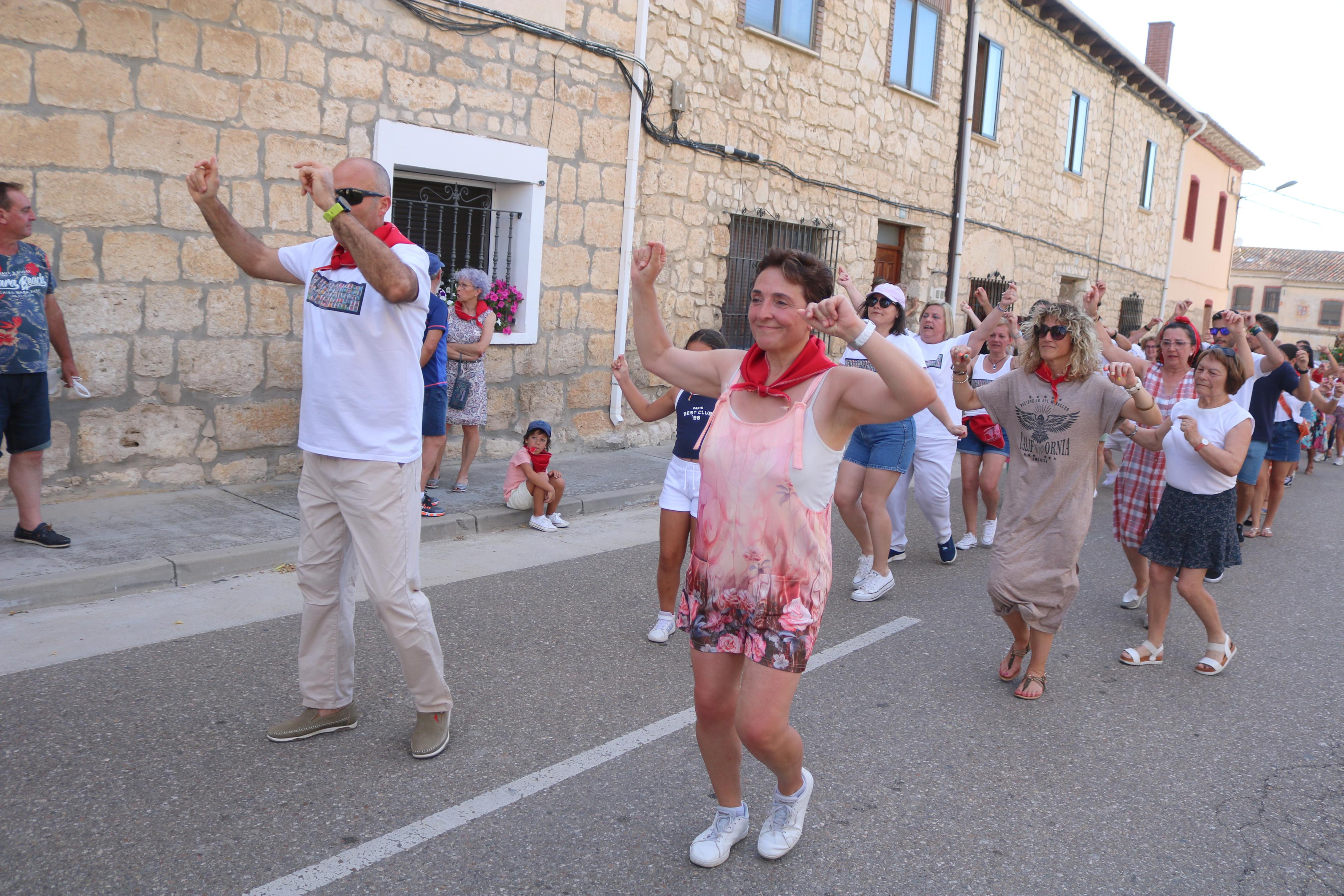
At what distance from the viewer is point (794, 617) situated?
2.71 meters

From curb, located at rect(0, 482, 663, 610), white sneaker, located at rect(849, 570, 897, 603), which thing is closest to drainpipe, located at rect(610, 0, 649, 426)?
curb, located at rect(0, 482, 663, 610)

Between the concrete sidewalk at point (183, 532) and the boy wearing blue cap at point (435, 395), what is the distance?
0.52 feet

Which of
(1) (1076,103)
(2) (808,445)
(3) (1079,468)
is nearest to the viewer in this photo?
(2) (808,445)

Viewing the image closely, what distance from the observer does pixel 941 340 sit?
685 cm

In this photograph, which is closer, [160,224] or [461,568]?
[461,568]

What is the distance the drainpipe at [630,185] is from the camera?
31.8 feet

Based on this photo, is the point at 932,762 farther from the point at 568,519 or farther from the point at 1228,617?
the point at 568,519

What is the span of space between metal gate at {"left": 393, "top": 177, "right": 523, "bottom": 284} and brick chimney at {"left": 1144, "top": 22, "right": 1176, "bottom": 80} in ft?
75.7

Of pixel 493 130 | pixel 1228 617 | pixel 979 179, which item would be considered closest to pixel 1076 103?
pixel 979 179

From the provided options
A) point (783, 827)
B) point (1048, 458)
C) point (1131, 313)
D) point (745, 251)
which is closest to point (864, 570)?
point (1048, 458)

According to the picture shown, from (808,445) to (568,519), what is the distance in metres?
5.06

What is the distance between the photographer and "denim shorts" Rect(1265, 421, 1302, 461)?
8.75 metres

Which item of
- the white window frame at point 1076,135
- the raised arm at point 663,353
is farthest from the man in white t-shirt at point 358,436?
the white window frame at point 1076,135

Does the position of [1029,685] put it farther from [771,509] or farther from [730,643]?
[771,509]
